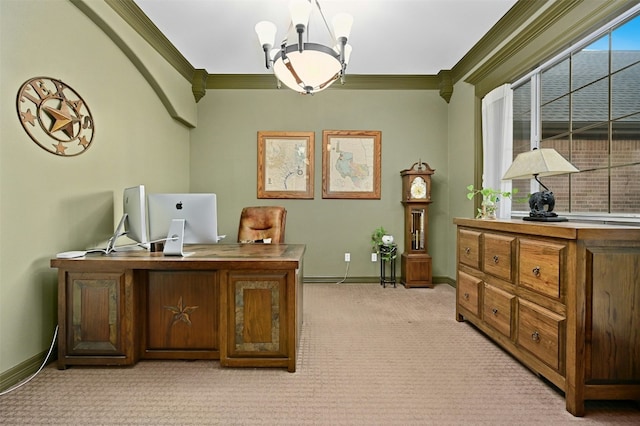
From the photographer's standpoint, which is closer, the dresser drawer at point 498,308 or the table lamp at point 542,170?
the table lamp at point 542,170

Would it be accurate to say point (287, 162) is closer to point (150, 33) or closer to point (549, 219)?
point (150, 33)

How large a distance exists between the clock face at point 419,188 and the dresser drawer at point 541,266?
6.95 feet

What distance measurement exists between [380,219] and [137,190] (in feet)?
10.2

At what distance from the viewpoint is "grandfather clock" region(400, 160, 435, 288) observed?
4.05m

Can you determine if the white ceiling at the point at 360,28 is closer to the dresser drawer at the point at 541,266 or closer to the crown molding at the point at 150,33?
the crown molding at the point at 150,33

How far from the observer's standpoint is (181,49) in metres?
3.57

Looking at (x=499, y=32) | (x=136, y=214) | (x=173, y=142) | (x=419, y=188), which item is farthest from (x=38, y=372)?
(x=499, y=32)

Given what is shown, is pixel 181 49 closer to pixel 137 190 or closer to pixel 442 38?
pixel 137 190

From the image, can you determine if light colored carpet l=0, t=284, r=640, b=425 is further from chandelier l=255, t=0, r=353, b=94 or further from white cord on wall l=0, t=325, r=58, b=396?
chandelier l=255, t=0, r=353, b=94

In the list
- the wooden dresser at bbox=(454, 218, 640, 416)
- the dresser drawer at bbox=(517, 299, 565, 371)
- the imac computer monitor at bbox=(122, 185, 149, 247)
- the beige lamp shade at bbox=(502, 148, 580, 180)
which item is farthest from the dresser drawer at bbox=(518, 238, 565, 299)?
the imac computer monitor at bbox=(122, 185, 149, 247)

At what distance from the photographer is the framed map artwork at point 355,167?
4.30 metres

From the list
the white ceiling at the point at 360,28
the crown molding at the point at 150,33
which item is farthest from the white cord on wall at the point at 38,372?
the white ceiling at the point at 360,28

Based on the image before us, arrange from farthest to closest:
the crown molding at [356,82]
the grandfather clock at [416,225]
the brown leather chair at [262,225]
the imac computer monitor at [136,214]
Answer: the crown molding at [356,82]
the grandfather clock at [416,225]
the brown leather chair at [262,225]
the imac computer monitor at [136,214]

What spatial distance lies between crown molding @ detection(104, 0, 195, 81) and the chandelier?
1.41m
